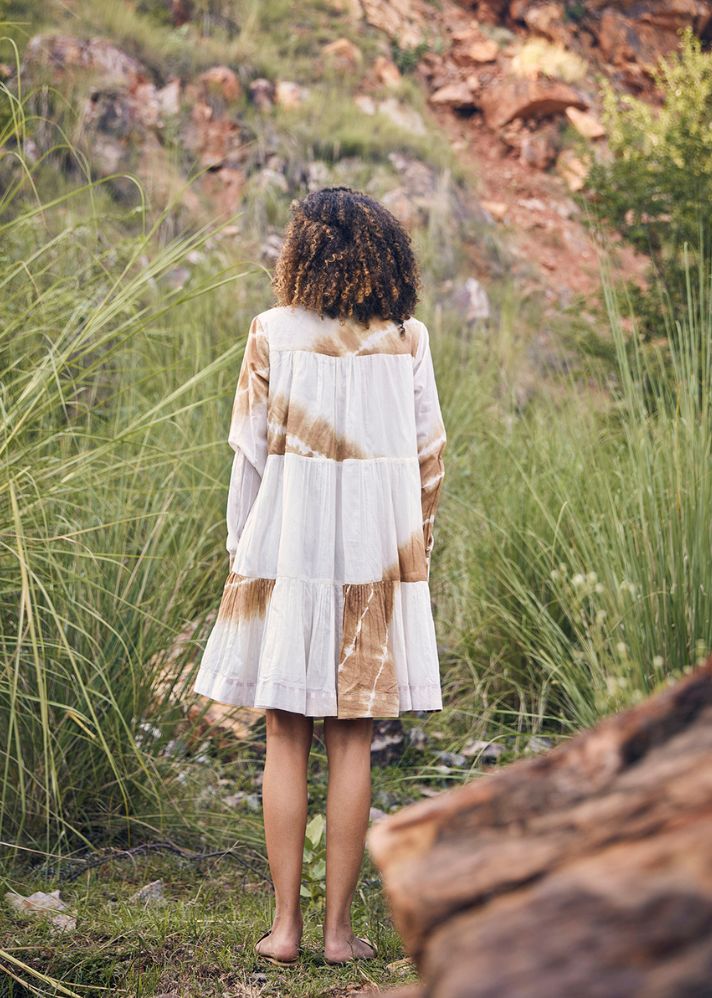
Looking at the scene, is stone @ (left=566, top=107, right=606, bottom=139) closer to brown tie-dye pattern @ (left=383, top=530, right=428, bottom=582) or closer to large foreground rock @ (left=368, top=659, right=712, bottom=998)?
brown tie-dye pattern @ (left=383, top=530, right=428, bottom=582)

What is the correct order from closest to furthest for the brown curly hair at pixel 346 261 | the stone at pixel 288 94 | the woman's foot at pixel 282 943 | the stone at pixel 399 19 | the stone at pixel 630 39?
the woman's foot at pixel 282 943 → the brown curly hair at pixel 346 261 → the stone at pixel 288 94 → the stone at pixel 399 19 → the stone at pixel 630 39

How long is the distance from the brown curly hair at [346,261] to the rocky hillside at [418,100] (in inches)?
242

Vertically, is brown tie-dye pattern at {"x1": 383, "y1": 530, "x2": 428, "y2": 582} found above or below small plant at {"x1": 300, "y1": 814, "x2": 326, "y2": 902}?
above

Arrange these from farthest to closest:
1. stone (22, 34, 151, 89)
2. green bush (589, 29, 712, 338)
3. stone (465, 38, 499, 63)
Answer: stone (465, 38, 499, 63), stone (22, 34, 151, 89), green bush (589, 29, 712, 338)

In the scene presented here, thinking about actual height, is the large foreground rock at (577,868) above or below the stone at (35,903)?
above

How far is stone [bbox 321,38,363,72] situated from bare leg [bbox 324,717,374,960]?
15.7 metres

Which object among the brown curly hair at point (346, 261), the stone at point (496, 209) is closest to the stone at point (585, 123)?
the stone at point (496, 209)

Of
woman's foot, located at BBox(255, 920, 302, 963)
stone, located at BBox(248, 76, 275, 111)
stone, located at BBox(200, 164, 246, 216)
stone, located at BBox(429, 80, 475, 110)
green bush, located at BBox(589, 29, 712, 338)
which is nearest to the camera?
woman's foot, located at BBox(255, 920, 302, 963)

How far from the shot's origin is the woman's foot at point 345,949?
2354 millimetres

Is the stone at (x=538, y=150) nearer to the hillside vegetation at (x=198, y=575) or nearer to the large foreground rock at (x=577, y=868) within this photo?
the hillside vegetation at (x=198, y=575)

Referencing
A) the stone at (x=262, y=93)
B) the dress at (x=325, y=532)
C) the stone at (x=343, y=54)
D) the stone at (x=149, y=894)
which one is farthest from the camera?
the stone at (x=343, y=54)

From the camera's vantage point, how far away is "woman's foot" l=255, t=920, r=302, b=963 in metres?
2.33

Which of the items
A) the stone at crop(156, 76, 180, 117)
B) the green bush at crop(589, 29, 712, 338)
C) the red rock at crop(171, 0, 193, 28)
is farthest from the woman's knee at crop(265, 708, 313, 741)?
the red rock at crop(171, 0, 193, 28)

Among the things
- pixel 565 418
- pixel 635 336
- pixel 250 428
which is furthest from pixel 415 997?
pixel 565 418
